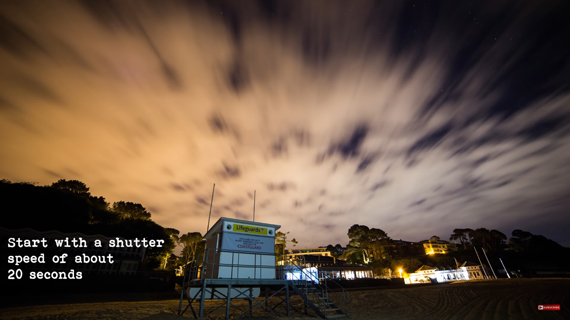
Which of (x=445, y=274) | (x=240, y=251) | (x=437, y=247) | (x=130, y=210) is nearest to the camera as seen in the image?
(x=240, y=251)

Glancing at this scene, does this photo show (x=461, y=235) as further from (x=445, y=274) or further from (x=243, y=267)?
(x=243, y=267)

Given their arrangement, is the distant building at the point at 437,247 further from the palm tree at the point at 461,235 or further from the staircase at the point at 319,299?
the staircase at the point at 319,299

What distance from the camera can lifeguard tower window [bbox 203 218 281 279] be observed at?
12.9m

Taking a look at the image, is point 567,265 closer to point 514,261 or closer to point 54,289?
→ point 514,261

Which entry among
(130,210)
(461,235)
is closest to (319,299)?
(130,210)

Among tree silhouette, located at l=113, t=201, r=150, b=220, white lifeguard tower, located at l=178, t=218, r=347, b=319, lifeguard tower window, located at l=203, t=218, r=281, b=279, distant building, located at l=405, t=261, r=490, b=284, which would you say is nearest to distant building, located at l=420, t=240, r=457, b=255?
distant building, located at l=405, t=261, r=490, b=284

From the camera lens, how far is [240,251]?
13.5m

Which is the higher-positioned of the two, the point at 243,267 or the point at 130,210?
the point at 130,210

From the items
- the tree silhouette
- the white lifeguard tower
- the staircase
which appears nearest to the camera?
the white lifeguard tower

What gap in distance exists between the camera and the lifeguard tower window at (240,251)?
1292 cm

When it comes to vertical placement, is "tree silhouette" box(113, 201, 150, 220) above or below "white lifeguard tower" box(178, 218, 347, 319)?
above

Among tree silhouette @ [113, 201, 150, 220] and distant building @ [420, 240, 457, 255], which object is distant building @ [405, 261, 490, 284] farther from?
tree silhouette @ [113, 201, 150, 220]

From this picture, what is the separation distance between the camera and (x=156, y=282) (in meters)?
27.6

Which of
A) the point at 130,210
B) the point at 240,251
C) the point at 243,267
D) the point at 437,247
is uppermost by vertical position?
the point at 130,210
